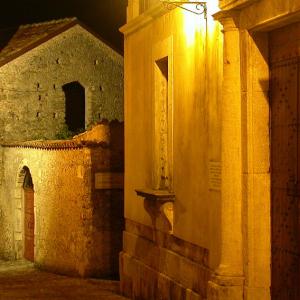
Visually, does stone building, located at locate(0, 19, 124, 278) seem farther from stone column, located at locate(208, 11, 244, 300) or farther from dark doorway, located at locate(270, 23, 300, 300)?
dark doorway, located at locate(270, 23, 300, 300)

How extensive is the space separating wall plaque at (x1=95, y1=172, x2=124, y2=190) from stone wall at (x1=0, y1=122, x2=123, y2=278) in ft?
0.12

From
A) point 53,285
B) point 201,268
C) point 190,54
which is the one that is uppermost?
point 190,54

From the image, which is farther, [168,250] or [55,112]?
[55,112]

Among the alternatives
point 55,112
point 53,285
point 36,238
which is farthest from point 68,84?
point 53,285

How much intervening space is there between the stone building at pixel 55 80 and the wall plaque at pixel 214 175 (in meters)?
13.3

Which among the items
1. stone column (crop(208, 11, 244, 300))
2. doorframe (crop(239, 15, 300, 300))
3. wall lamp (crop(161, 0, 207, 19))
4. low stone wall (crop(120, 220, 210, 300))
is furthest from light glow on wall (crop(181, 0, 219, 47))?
low stone wall (crop(120, 220, 210, 300))

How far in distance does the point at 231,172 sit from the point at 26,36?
16.2 m

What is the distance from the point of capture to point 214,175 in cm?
748

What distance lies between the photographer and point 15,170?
18703mm

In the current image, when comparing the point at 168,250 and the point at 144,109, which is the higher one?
the point at 144,109

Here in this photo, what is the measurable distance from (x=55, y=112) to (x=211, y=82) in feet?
46.3

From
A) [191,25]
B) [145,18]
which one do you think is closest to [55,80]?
[145,18]

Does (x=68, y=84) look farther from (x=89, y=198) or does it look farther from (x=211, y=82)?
(x=211, y=82)

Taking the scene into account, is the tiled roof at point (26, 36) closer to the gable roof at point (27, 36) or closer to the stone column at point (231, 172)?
the gable roof at point (27, 36)
